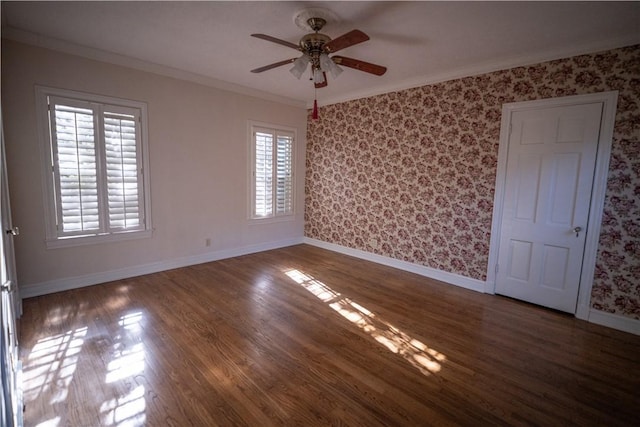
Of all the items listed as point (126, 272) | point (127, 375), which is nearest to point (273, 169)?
point (126, 272)

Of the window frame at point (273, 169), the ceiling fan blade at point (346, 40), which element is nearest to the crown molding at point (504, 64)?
the window frame at point (273, 169)

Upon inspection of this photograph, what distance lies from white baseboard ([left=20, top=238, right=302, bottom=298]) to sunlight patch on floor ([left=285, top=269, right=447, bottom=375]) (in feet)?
5.26

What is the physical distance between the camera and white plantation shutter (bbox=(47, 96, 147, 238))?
331 centimetres

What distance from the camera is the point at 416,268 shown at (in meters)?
4.45

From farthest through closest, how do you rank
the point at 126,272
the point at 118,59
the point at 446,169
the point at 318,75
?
1. the point at 446,169
2. the point at 126,272
3. the point at 118,59
4. the point at 318,75

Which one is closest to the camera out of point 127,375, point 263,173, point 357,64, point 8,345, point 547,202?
point 8,345

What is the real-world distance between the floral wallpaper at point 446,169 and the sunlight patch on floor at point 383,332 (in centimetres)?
157

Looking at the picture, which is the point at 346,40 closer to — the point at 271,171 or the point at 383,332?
the point at 383,332

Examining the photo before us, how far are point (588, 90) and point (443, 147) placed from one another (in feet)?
4.88

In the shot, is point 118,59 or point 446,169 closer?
point 118,59

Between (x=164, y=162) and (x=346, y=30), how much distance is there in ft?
9.40

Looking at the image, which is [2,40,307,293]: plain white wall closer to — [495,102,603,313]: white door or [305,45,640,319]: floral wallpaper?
[305,45,640,319]: floral wallpaper

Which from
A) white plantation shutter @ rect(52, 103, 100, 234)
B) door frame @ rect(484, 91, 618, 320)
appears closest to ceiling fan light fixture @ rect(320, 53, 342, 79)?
door frame @ rect(484, 91, 618, 320)

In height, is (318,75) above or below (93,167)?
above
